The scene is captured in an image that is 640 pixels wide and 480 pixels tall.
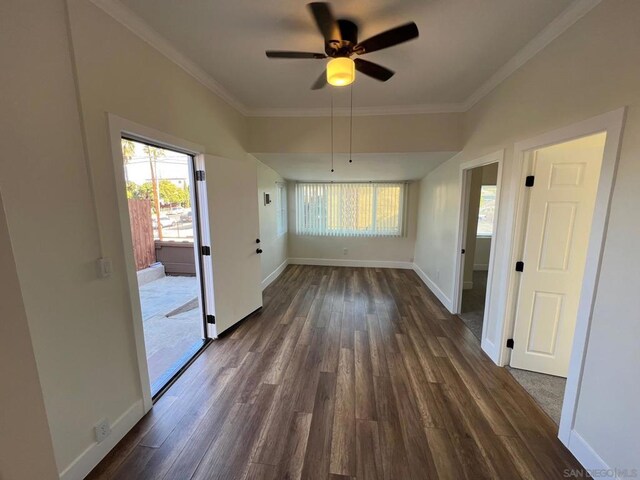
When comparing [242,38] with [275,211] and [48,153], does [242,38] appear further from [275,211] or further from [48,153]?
[275,211]

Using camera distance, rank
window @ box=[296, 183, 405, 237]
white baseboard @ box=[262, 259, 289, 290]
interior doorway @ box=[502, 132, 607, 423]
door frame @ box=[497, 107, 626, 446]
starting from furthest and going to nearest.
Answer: window @ box=[296, 183, 405, 237] → white baseboard @ box=[262, 259, 289, 290] → interior doorway @ box=[502, 132, 607, 423] → door frame @ box=[497, 107, 626, 446]

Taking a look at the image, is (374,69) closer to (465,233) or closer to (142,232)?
(465,233)

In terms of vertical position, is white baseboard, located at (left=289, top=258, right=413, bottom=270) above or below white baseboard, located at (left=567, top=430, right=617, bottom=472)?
above

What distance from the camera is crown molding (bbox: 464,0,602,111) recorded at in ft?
4.94

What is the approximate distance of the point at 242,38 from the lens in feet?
6.16

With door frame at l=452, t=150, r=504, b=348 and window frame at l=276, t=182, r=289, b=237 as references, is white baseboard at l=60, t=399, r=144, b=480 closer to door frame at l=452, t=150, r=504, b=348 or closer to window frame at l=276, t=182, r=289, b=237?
door frame at l=452, t=150, r=504, b=348

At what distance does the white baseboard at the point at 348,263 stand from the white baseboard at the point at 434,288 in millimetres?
358

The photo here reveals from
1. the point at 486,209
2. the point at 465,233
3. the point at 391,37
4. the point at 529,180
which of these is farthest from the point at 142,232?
the point at 486,209

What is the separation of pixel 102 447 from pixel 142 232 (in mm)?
4624

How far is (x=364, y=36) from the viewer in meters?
1.86

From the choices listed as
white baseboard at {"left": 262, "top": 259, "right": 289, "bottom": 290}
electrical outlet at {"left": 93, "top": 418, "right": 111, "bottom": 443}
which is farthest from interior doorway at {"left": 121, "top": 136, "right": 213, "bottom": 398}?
white baseboard at {"left": 262, "top": 259, "right": 289, "bottom": 290}

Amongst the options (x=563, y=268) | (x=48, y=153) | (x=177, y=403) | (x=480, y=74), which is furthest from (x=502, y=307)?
(x=48, y=153)

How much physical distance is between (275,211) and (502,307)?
3876mm

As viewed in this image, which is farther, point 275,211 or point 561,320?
point 275,211
